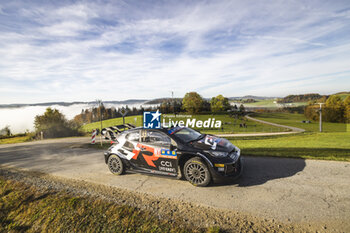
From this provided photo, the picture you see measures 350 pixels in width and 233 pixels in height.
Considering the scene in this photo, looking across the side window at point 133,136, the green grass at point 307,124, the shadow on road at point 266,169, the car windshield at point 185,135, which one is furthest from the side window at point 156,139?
the green grass at point 307,124

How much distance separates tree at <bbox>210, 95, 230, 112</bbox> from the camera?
76125 mm

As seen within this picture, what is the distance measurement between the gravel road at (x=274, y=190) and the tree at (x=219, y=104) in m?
70.7

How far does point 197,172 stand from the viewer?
5188mm

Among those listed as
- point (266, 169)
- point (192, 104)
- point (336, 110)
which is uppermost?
point (192, 104)

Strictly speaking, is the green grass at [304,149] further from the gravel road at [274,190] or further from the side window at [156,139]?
the side window at [156,139]

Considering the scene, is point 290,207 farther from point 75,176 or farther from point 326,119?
point 326,119

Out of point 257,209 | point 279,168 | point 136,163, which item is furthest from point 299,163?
point 136,163

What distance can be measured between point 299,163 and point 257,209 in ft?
13.2

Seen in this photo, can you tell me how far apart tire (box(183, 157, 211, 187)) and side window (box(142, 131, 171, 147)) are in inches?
37.6

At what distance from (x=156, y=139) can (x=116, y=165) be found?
2027 mm

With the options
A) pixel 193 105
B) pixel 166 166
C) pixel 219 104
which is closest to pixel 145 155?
pixel 166 166

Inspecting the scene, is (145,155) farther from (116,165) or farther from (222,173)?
(222,173)

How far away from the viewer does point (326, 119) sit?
63.9m

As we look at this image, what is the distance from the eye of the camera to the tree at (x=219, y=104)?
76.1m
